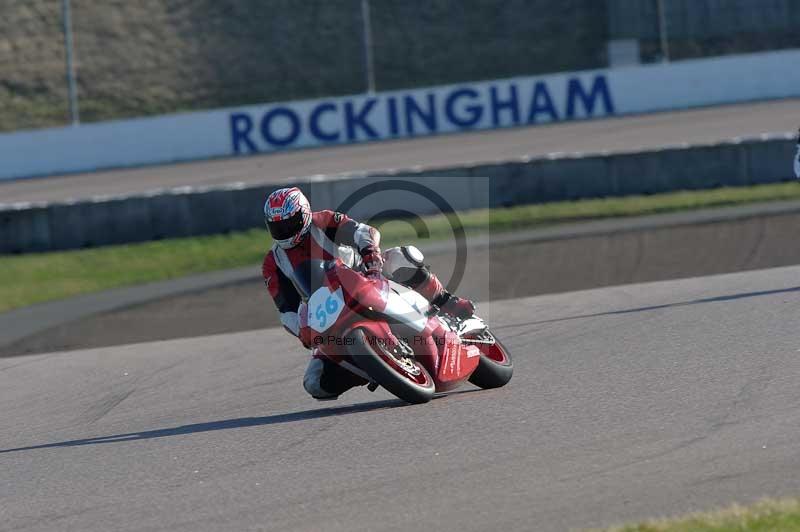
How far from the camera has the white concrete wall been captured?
3347 cm

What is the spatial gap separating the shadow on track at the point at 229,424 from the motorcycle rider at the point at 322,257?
0.52ft

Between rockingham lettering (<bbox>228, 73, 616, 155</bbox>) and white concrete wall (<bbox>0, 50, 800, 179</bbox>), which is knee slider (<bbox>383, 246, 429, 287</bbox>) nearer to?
white concrete wall (<bbox>0, 50, 800, 179</bbox>)

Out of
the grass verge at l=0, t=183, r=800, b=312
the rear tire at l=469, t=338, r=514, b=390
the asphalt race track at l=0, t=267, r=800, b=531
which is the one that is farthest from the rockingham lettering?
the rear tire at l=469, t=338, r=514, b=390

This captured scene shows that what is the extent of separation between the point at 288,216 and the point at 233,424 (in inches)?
54.9

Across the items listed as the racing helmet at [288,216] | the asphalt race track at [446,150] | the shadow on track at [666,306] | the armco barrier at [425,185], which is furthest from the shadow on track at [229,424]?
the asphalt race track at [446,150]

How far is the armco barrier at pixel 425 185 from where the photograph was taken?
67.2 feet

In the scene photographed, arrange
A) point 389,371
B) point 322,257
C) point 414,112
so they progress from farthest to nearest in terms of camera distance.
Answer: point 414,112 < point 322,257 < point 389,371

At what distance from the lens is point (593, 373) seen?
8.28 m

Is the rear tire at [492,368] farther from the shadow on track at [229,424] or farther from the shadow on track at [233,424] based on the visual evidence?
the shadow on track at [229,424]

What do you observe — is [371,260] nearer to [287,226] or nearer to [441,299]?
[287,226]

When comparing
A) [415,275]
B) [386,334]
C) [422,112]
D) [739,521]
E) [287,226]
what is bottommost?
[739,521]

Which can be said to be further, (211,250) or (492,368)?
(211,250)

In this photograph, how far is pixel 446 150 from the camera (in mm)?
30297

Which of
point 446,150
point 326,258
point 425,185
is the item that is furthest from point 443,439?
point 446,150
